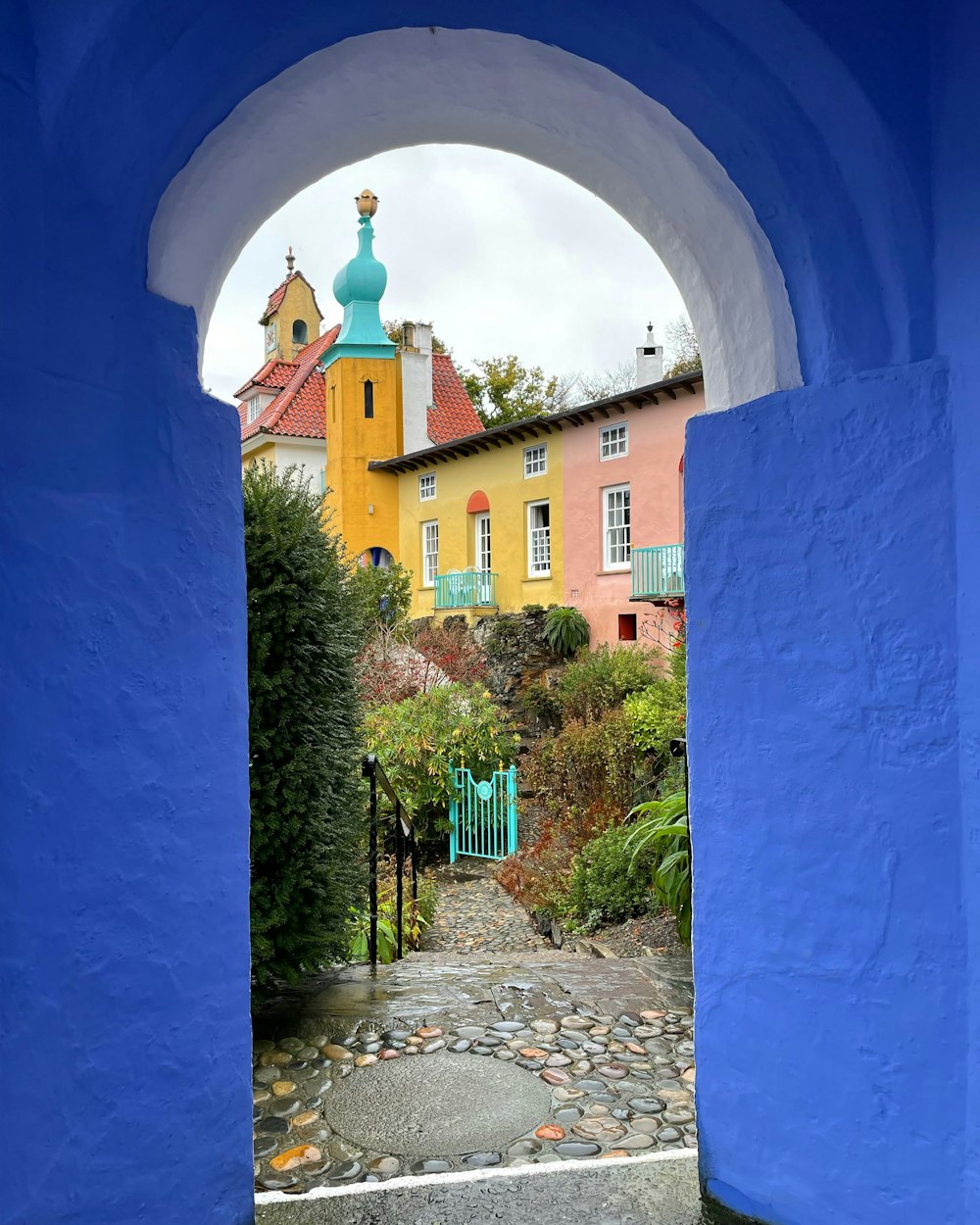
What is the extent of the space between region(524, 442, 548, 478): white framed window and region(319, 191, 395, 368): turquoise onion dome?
611cm

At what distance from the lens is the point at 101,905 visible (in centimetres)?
227

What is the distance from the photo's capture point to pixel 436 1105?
342cm

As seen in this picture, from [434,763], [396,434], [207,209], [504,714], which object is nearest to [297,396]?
[396,434]

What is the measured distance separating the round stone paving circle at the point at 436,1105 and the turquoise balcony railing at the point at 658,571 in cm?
1257

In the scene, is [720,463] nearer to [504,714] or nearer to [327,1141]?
[327,1141]

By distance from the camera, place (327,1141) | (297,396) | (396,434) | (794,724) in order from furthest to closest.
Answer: (297,396) < (396,434) < (327,1141) < (794,724)

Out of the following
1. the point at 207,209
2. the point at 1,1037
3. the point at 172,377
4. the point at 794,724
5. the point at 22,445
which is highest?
the point at 207,209

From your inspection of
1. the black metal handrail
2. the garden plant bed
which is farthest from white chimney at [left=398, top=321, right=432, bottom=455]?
the black metal handrail

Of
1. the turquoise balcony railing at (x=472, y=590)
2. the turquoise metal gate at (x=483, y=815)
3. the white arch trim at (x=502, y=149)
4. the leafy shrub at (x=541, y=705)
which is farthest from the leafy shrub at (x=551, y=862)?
the turquoise balcony railing at (x=472, y=590)

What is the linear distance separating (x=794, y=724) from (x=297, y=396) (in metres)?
26.3

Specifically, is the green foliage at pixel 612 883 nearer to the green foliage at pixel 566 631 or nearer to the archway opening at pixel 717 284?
the archway opening at pixel 717 284

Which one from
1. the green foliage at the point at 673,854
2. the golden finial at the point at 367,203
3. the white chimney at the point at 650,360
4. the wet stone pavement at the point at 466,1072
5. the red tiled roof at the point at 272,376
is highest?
the golden finial at the point at 367,203

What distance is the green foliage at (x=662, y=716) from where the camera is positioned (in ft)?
34.4

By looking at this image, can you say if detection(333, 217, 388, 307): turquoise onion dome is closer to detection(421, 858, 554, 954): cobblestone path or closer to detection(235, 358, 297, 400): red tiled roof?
detection(235, 358, 297, 400): red tiled roof
